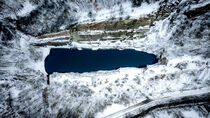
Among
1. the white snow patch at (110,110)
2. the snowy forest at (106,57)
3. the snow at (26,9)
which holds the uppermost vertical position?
the snow at (26,9)

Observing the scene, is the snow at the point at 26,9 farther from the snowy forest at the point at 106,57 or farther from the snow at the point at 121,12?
the snow at the point at 121,12

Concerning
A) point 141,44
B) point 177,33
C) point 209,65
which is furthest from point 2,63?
point 209,65

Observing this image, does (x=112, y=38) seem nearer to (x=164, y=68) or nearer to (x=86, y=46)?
(x=86, y=46)

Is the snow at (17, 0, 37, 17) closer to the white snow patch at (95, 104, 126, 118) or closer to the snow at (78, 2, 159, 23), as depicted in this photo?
the snow at (78, 2, 159, 23)

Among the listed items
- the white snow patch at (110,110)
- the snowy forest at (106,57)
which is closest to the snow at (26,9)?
the snowy forest at (106,57)

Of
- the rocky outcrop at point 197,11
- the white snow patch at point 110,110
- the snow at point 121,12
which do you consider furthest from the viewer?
the white snow patch at point 110,110

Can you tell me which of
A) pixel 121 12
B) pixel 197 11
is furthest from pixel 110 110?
pixel 197 11
